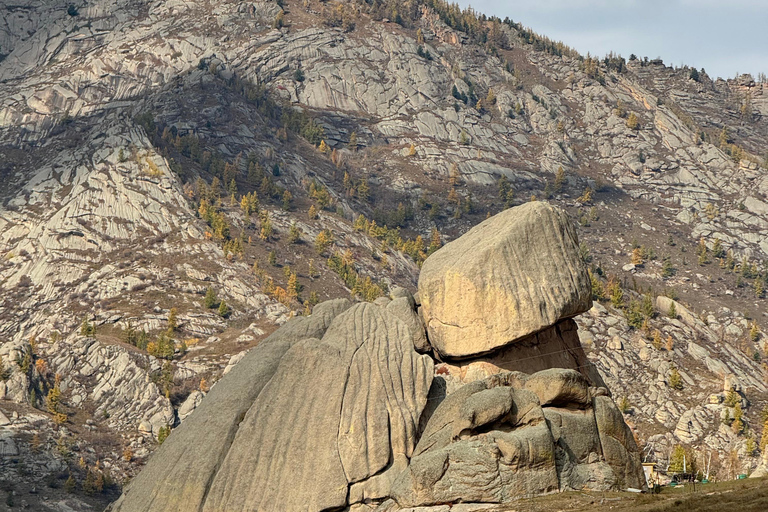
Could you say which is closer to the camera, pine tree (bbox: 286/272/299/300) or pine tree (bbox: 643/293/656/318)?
pine tree (bbox: 643/293/656/318)

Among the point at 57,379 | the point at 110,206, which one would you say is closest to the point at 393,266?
the point at 110,206

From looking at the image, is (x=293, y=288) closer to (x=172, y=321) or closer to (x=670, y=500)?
(x=172, y=321)

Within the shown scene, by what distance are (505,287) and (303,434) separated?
10223 mm

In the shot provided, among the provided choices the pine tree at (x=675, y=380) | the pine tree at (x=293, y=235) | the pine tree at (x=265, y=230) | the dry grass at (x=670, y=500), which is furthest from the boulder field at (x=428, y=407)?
the pine tree at (x=293, y=235)

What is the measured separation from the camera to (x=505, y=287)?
4172 cm

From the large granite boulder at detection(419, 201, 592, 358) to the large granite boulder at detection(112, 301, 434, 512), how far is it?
1885 mm

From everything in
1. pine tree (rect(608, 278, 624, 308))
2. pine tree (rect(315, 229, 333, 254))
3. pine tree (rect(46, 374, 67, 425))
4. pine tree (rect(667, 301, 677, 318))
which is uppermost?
pine tree (rect(315, 229, 333, 254))

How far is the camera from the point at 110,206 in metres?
176

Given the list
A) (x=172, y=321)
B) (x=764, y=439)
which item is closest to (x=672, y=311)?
(x=764, y=439)

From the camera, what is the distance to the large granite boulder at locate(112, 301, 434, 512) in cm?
3812

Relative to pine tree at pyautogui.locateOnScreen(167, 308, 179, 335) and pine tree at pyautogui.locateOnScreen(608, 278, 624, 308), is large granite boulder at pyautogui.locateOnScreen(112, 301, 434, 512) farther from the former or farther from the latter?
pine tree at pyautogui.locateOnScreen(608, 278, 624, 308)

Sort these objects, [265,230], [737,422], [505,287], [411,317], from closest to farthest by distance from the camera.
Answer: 1. [505,287]
2. [411,317]
3. [737,422]
4. [265,230]

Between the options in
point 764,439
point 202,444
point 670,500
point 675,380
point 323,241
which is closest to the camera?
point 670,500

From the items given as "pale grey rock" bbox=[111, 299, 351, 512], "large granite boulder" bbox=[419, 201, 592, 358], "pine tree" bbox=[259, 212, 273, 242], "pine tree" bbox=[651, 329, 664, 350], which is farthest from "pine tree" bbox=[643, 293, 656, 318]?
"pale grey rock" bbox=[111, 299, 351, 512]
